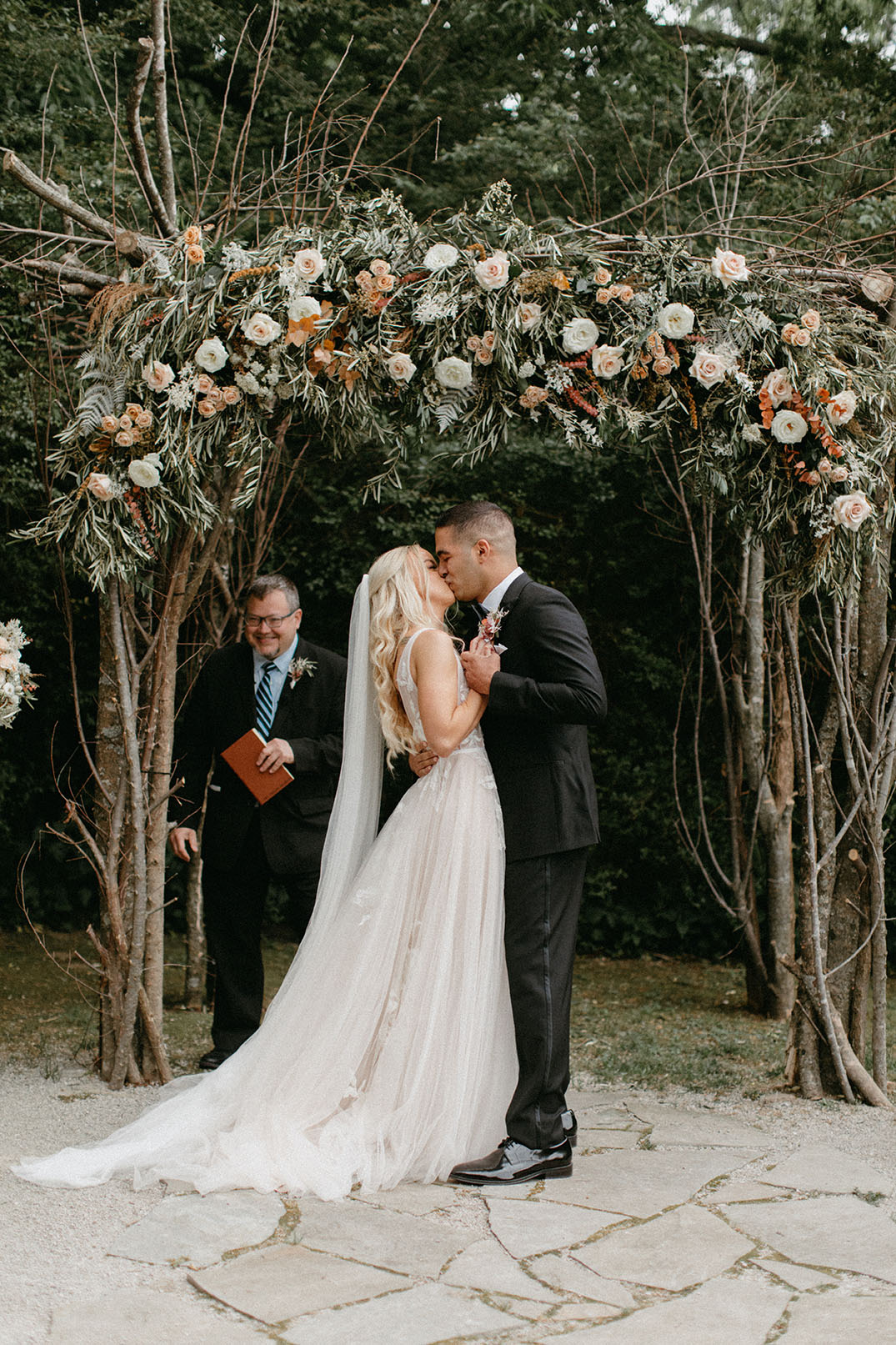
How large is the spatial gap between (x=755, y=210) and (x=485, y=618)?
453 cm

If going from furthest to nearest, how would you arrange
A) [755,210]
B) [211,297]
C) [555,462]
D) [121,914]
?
[555,462]
[755,210]
[121,914]
[211,297]

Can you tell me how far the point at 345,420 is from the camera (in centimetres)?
429

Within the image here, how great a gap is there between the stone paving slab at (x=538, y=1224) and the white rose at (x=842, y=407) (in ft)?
8.47

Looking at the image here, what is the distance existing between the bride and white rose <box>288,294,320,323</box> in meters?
0.89

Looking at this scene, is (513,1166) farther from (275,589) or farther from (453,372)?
(453,372)

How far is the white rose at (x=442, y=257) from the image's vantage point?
4004 mm

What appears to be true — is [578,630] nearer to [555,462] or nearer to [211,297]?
[211,297]

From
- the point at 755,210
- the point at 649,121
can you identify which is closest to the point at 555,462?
the point at 755,210

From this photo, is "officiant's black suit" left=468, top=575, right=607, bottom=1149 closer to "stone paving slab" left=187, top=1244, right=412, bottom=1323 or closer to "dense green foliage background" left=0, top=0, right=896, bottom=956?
"stone paving slab" left=187, top=1244, right=412, bottom=1323

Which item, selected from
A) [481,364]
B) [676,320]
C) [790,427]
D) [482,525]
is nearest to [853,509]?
[790,427]

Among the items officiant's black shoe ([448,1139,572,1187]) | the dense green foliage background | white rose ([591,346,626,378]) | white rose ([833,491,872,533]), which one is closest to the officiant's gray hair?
white rose ([591,346,626,378])

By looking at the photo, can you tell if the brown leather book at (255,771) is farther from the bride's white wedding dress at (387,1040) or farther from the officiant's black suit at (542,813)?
the officiant's black suit at (542,813)

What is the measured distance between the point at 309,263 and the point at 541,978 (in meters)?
2.44

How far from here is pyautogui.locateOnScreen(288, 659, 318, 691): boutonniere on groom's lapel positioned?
4855mm
